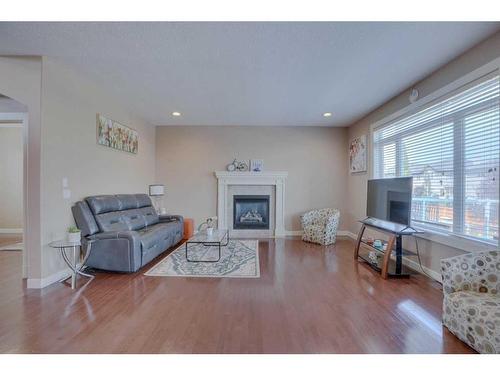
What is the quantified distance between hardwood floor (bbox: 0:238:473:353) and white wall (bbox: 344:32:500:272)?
42 centimetres

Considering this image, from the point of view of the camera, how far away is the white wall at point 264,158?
6.11 metres

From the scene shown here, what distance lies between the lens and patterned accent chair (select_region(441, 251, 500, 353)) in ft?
5.55

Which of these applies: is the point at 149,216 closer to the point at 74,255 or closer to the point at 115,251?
the point at 115,251

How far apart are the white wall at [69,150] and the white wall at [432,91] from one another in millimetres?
4669

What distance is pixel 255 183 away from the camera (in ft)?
19.9

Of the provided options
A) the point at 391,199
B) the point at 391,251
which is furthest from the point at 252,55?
the point at 391,251

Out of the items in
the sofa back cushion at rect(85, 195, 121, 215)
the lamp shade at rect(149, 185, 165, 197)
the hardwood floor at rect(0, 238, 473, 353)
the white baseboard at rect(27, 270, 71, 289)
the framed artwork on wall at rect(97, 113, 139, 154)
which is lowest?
the hardwood floor at rect(0, 238, 473, 353)

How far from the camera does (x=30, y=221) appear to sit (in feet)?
9.36

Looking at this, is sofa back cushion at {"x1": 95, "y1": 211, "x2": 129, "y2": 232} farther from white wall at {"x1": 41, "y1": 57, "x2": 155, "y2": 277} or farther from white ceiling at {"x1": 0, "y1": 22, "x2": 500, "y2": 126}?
white ceiling at {"x1": 0, "y1": 22, "x2": 500, "y2": 126}

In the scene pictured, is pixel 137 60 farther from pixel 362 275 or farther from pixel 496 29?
pixel 362 275

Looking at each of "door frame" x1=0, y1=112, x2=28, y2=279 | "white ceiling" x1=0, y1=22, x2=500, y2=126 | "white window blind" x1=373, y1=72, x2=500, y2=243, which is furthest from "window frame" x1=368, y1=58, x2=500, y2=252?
"door frame" x1=0, y1=112, x2=28, y2=279

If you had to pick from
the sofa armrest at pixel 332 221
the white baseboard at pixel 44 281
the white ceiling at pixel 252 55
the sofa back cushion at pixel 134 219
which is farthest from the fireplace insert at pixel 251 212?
the white baseboard at pixel 44 281

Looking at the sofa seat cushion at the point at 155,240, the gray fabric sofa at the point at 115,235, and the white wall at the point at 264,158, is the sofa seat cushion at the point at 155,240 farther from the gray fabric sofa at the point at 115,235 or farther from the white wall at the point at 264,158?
the white wall at the point at 264,158
